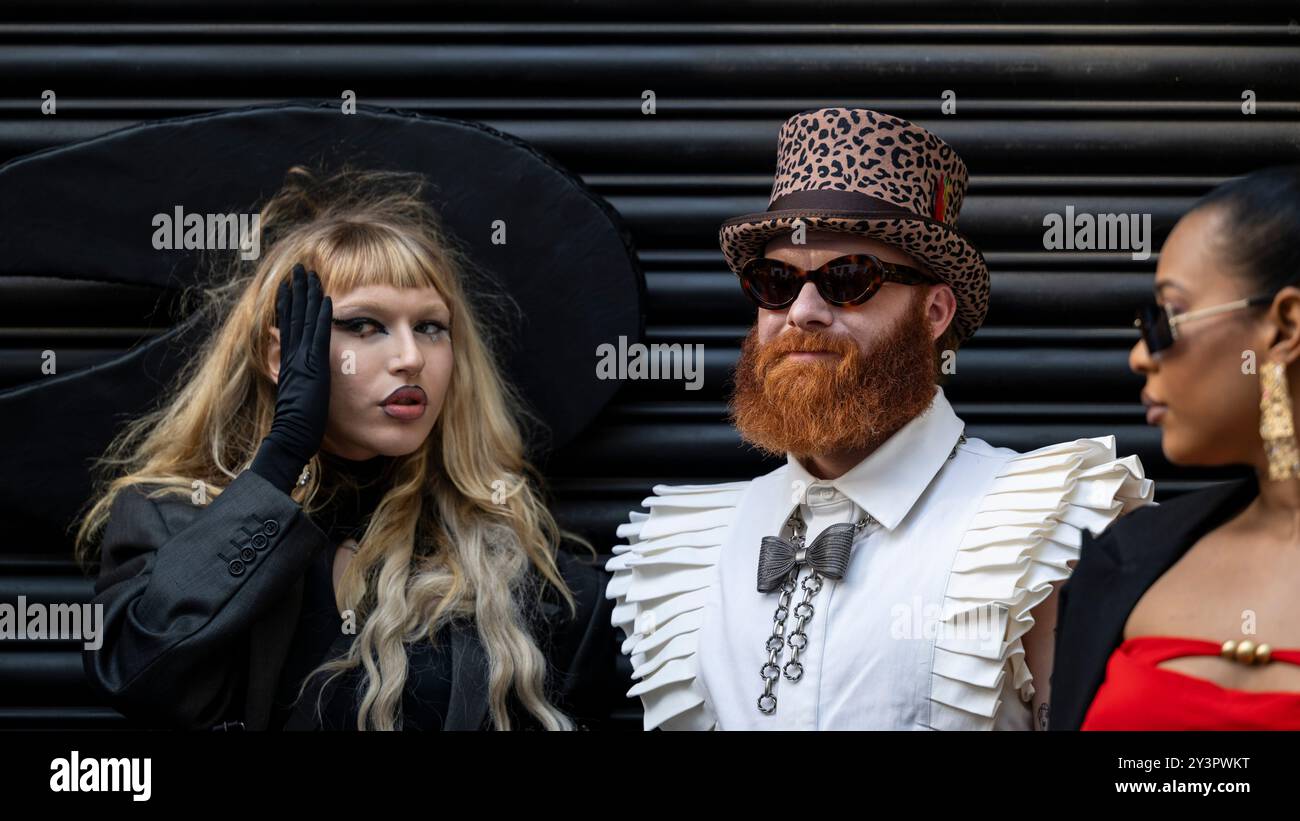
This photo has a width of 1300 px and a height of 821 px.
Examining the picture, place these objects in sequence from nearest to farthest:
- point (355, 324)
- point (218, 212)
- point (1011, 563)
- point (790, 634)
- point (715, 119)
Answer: point (1011, 563)
point (790, 634)
point (355, 324)
point (218, 212)
point (715, 119)

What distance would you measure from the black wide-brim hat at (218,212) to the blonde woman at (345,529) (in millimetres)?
189

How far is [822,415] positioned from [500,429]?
0.97 m

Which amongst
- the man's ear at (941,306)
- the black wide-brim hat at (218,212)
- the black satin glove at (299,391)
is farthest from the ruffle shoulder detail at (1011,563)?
the black satin glove at (299,391)

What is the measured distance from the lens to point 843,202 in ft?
8.88

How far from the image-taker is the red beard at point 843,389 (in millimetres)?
2686

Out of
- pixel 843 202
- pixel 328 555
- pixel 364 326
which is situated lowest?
pixel 328 555

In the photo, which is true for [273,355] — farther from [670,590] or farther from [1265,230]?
[1265,230]

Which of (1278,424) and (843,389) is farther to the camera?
(843,389)

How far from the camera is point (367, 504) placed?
3102mm

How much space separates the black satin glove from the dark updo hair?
6.48ft

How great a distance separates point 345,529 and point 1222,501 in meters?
2.06

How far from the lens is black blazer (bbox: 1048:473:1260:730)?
6.65ft

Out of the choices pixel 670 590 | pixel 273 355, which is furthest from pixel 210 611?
pixel 670 590
